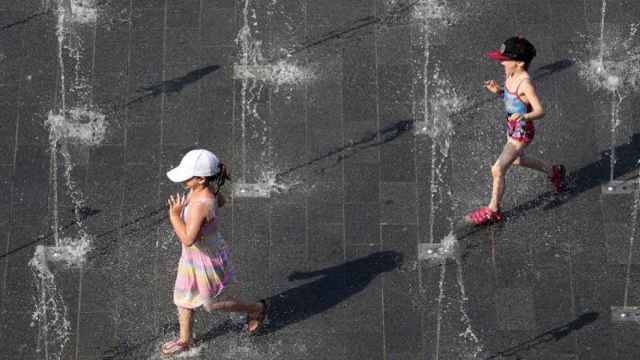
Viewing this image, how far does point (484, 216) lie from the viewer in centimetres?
862

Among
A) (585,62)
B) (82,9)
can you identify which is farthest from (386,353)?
(82,9)

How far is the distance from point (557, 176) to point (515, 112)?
3.60 feet

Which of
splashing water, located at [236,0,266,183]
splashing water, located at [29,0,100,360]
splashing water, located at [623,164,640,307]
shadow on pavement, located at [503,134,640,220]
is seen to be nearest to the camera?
splashing water, located at [29,0,100,360]

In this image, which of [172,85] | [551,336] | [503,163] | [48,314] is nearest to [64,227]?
[48,314]

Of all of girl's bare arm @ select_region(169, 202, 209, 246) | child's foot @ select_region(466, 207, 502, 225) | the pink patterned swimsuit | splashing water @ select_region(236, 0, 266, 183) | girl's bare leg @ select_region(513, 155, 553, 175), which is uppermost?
splashing water @ select_region(236, 0, 266, 183)

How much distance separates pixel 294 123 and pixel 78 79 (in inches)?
85.6

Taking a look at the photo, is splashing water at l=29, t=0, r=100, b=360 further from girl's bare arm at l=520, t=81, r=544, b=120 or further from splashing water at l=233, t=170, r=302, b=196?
girl's bare arm at l=520, t=81, r=544, b=120

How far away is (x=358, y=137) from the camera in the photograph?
917 centimetres

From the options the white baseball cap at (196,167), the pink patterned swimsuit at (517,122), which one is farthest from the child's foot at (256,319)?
the pink patterned swimsuit at (517,122)

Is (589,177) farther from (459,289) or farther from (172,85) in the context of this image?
(172,85)

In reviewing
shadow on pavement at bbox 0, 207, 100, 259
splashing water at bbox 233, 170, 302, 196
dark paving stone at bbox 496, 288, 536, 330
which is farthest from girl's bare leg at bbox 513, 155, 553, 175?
shadow on pavement at bbox 0, 207, 100, 259

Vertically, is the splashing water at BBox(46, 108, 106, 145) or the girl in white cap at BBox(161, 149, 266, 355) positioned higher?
the splashing water at BBox(46, 108, 106, 145)

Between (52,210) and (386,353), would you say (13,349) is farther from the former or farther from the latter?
(386,353)

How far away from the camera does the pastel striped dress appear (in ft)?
23.3
